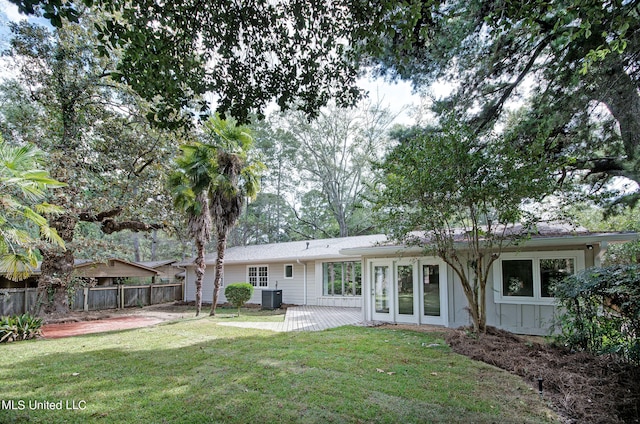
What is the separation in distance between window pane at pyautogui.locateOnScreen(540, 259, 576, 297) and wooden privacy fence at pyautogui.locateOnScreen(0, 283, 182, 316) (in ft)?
53.1

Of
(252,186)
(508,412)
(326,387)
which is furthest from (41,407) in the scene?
(252,186)

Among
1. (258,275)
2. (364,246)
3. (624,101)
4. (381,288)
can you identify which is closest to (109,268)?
(258,275)

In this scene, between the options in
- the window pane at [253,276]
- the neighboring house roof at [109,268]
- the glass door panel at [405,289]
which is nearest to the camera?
the glass door panel at [405,289]

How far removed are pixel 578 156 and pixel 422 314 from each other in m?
5.75

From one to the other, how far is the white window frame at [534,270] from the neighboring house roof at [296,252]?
608 centimetres

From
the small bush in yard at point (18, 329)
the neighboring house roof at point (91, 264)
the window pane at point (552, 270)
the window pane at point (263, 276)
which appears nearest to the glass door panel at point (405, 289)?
the window pane at point (552, 270)

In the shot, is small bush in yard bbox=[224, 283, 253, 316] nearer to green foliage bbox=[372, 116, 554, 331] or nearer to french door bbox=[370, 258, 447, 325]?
french door bbox=[370, 258, 447, 325]

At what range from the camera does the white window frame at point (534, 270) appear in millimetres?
8125

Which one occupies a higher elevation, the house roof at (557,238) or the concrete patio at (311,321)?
the house roof at (557,238)

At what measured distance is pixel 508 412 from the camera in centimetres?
391

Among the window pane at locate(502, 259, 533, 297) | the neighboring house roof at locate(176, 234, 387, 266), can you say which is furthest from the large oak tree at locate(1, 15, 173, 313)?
the window pane at locate(502, 259, 533, 297)

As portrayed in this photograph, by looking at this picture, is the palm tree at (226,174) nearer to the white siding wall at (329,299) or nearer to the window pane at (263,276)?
the window pane at (263,276)

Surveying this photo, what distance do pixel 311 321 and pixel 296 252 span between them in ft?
19.7

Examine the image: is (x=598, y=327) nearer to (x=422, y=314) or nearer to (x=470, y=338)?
(x=470, y=338)
